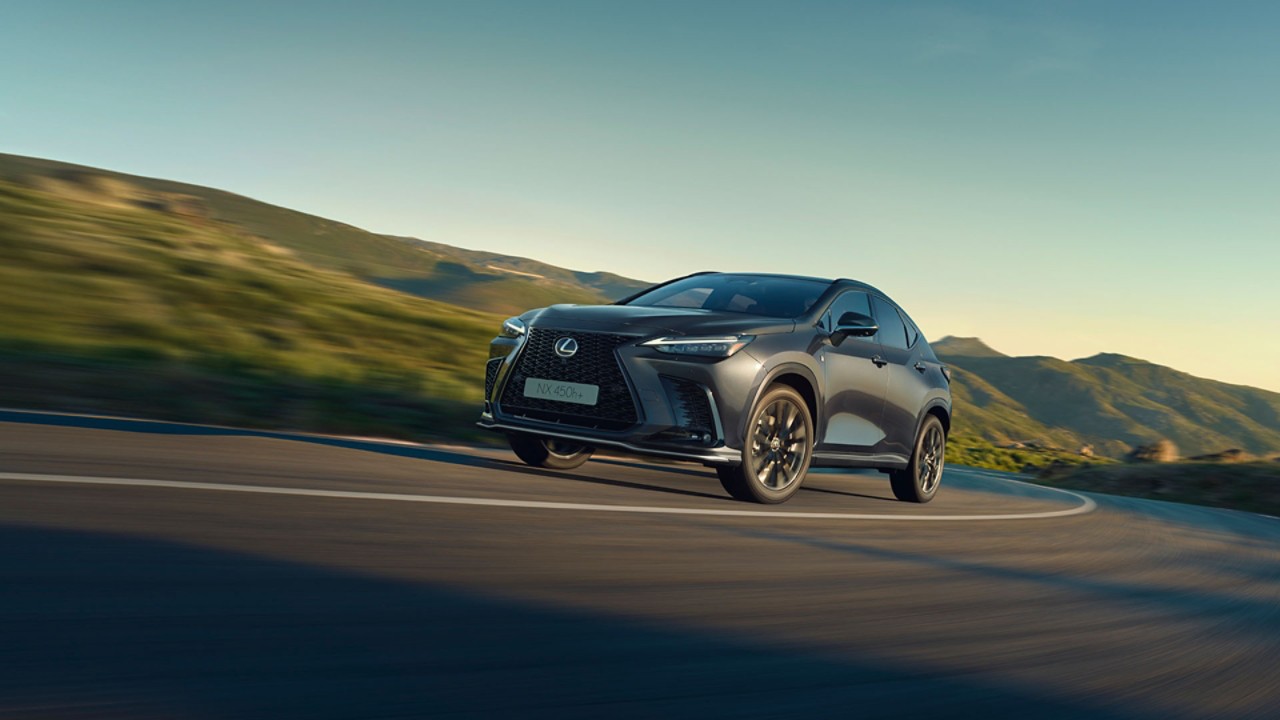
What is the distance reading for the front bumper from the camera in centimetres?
729

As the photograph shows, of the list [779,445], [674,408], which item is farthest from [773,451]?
[674,408]

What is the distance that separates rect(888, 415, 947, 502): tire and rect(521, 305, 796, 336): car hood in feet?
8.47

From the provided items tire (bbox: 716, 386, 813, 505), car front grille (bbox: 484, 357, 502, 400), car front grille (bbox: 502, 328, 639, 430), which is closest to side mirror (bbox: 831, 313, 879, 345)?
tire (bbox: 716, 386, 813, 505)

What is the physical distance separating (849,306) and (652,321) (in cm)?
227

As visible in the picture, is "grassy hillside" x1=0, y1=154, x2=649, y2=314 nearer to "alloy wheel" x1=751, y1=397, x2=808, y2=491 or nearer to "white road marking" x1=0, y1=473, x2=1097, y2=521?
"alloy wheel" x1=751, y1=397, x2=808, y2=491

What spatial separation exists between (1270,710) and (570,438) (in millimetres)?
4392

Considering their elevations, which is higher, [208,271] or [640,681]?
[208,271]

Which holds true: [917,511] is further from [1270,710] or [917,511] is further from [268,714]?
[268,714]

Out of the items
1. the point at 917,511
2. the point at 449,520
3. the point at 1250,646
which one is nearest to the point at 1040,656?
the point at 1250,646

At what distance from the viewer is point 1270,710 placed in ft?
13.1

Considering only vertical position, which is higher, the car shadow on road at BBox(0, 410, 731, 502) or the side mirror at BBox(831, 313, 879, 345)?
the side mirror at BBox(831, 313, 879, 345)

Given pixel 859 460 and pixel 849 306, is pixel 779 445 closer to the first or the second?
pixel 859 460

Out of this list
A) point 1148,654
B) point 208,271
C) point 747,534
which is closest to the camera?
point 1148,654

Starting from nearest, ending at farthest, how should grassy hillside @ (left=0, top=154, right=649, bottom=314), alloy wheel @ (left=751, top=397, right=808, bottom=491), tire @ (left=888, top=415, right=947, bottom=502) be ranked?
1. alloy wheel @ (left=751, top=397, right=808, bottom=491)
2. tire @ (left=888, top=415, right=947, bottom=502)
3. grassy hillside @ (left=0, top=154, right=649, bottom=314)
